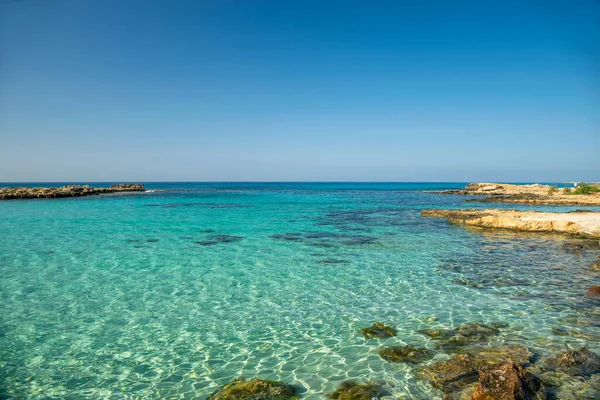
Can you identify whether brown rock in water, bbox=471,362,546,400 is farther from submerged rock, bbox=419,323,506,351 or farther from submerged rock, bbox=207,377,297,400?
submerged rock, bbox=207,377,297,400

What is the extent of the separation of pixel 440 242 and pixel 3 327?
19881 mm

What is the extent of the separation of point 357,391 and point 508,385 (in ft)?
7.75

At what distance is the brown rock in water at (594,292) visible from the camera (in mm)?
10598

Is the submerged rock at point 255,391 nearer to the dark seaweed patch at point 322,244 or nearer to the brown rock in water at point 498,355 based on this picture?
the brown rock in water at point 498,355

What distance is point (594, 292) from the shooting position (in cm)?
1073

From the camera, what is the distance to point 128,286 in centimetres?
1225

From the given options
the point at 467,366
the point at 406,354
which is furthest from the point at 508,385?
the point at 406,354

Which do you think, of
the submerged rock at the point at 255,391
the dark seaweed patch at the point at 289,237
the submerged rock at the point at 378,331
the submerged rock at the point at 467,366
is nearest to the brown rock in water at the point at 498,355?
the submerged rock at the point at 467,366

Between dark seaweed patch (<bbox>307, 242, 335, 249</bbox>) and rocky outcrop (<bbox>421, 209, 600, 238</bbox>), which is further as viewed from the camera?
rocky outcrop (<bbox>421, 209, 600, 238</bbox>)

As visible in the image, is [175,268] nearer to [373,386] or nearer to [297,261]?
[297,261]

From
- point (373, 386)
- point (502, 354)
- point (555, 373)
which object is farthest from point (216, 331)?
point (555, 373)

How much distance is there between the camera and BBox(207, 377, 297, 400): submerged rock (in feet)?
19.1

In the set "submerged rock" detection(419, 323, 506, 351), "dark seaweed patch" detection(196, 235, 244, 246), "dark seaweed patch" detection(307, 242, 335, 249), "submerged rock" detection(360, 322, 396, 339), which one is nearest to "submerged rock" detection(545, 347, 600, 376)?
"submerged rock" detection(419, 323, 506, 351)

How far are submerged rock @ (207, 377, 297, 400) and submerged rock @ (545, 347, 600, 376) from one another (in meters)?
4.93
